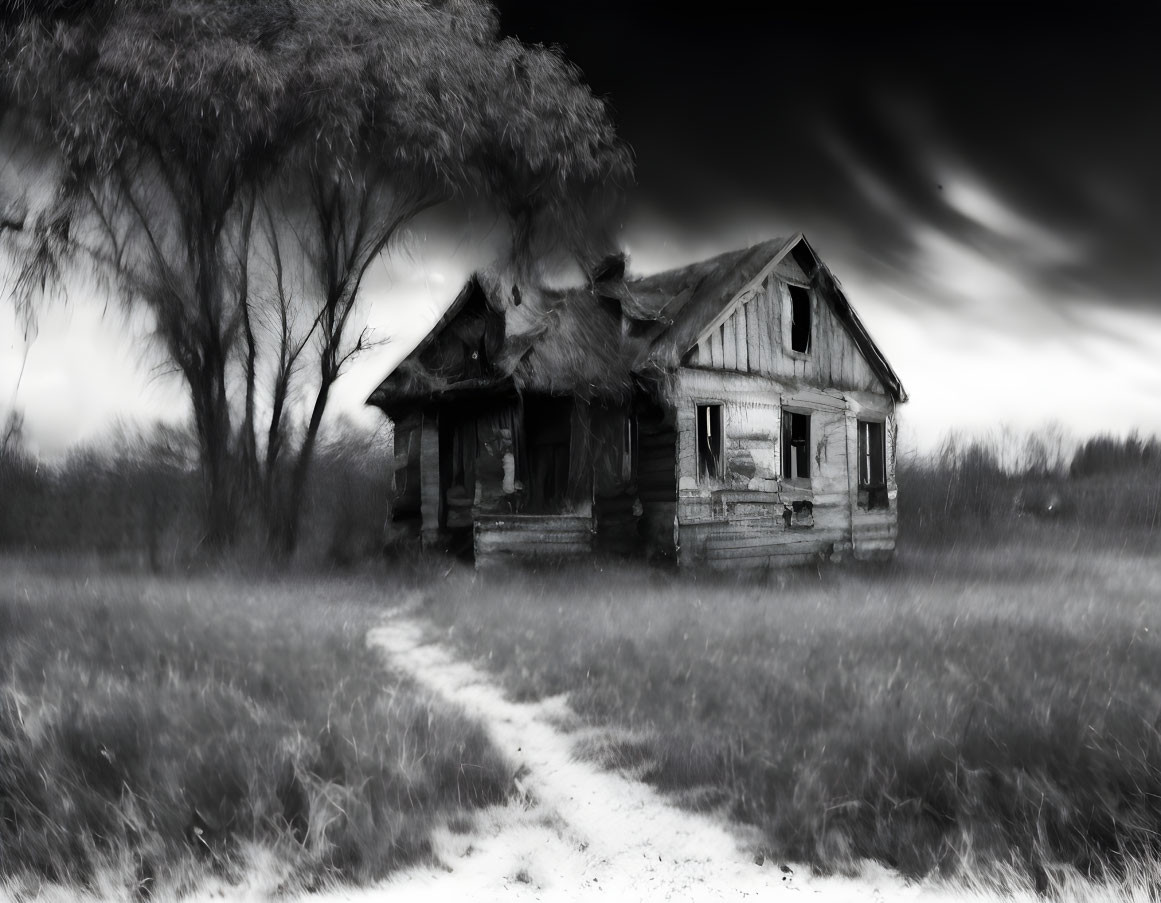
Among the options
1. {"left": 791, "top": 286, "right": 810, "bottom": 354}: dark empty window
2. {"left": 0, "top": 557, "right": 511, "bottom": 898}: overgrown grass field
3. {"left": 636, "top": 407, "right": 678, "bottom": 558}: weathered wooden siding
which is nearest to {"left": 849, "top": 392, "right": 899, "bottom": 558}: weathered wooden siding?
{"left": 791, "top": 286, "right": 810, "bottom": 354}: dark empty window

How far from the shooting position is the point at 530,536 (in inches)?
527

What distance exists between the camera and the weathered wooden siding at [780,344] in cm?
1464

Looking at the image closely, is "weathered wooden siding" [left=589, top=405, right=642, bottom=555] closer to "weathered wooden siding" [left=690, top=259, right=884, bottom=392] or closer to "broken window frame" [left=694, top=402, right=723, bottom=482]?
"broken window frame" [left=694, top=402, right=723, bottom=482]

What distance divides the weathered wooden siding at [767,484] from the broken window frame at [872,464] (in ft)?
0.55

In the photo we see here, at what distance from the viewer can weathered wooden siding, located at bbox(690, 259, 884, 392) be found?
14.6 m

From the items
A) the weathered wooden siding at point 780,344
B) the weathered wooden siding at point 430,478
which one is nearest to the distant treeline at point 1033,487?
the weathered wooden siding at point 780,344

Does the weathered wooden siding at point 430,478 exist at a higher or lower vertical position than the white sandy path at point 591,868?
higher

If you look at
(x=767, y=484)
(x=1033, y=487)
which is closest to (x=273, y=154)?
(x=767, y=484)

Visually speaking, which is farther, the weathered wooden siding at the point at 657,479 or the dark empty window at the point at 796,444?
the dark empty window at the point at 796,444

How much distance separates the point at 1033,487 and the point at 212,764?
27.1 m

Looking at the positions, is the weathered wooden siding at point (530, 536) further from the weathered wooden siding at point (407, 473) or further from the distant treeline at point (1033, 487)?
the distant treeline at point (1033, 487)

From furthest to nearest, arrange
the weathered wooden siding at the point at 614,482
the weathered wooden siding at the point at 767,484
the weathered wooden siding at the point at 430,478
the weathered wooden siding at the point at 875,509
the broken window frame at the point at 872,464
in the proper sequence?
the broken window frame at the point at 872,464 < the weathered wooden siding at the point at 875,509 < the weathered wooden siding at the point at 430,478 < the weathered wooden siding at the point at 614,482 < the weathered wooden siding at the point at 767,484

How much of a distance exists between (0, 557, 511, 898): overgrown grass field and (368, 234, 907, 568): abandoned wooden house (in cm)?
706

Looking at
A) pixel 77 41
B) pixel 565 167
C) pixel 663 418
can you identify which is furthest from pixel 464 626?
pixel 77 41
